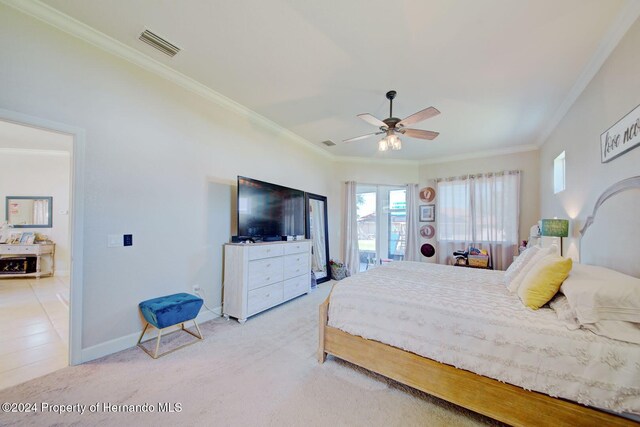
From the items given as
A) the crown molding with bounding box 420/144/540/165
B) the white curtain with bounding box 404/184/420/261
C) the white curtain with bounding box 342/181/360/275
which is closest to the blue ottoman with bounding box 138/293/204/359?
the white curtain with bounding box 342/181/360/275

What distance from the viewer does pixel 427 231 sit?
5.57 metres

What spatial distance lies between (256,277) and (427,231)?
4.08m

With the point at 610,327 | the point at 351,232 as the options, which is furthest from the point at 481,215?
the point at 610,327

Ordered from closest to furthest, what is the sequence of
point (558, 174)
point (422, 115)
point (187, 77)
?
point (422, 115), point (187, 77), point (558, 174)

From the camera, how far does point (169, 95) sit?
2.75 metres

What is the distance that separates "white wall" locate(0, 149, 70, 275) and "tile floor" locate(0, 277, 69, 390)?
4.46 ft

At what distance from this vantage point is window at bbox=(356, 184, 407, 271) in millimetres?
5801

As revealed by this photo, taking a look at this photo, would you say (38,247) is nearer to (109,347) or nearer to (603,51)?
(109,347)

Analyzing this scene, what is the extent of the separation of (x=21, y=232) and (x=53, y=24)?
19.1 feet

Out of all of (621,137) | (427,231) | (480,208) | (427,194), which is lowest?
(427,231)

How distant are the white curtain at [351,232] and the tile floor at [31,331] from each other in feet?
15.0

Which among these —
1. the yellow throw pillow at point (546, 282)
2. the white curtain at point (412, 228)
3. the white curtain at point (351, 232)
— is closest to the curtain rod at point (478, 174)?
the white curtain at point (412, 228)

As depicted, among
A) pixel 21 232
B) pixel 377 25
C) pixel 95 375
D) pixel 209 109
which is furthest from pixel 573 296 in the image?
pixel 21 232

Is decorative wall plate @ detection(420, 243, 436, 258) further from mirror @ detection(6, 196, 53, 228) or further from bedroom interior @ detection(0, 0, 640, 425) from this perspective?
mirror @ detection(6, 196, 53, 228)
